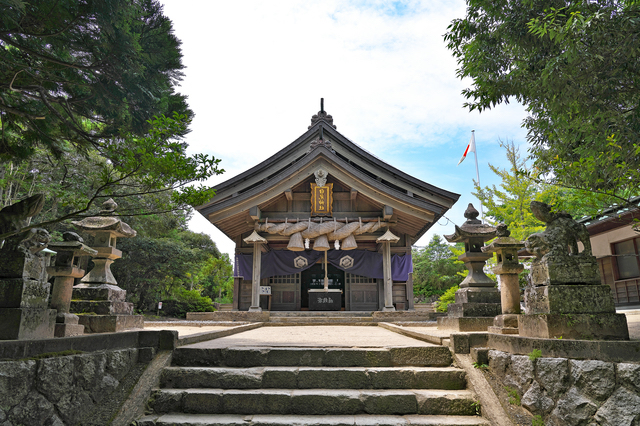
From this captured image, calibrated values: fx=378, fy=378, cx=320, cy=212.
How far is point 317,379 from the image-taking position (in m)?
3.95

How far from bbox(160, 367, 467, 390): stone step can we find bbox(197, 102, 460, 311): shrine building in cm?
860

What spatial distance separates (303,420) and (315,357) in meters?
0.97

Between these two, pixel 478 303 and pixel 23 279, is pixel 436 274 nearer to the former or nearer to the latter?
pixel 478 303

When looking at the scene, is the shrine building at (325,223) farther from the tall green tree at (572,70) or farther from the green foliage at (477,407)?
the green foliage at (477,407)

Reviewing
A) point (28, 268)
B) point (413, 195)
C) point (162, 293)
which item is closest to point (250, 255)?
point (413, 195)

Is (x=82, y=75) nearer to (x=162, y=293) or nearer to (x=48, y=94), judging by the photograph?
(x=48, y=94)

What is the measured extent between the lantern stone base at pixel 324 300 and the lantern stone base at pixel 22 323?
31.3 feet

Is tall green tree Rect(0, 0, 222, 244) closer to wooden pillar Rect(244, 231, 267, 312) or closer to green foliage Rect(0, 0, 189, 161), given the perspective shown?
green foliage Rect(0, 0, 189, 161)

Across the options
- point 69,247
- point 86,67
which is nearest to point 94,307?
point 69,247

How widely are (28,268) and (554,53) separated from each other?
715 cm

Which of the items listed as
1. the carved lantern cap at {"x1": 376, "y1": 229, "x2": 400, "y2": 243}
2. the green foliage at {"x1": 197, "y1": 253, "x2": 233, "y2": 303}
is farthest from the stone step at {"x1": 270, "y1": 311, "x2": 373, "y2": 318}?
the green foliage at {"x1": 197, "y1": 253, "x2": 233, "y2": 303}

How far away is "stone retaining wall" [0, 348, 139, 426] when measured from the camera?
2.73 metres

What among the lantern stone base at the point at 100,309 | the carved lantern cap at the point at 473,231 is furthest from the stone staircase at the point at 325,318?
the lantern stone base at the point at 100,309

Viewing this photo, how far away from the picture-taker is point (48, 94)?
4.51 meters
